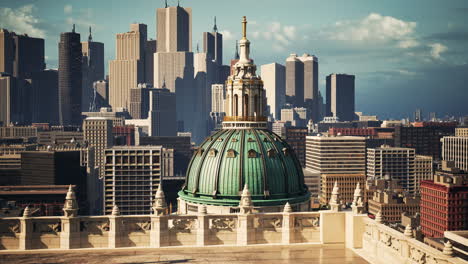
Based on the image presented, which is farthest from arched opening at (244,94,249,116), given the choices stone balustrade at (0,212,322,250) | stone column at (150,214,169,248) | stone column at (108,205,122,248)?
stone column at (108,205,122,248)

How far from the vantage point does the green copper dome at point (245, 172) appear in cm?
8019

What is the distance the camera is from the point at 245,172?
8088cm

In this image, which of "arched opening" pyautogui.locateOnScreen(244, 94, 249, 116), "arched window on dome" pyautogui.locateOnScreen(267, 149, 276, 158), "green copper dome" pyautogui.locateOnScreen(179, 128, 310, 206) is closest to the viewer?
"green copper dome" pyautogui.locateOnScreen(179, 128, 310, 206)

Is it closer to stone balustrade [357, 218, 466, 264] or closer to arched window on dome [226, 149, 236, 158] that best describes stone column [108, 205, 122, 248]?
stone balustrade [357, 218, 466, 264]

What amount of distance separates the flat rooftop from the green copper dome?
4716cm

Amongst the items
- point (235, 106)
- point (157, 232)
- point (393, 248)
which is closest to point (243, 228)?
point (157, 232)

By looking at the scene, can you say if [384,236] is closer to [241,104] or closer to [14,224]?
[14,224]

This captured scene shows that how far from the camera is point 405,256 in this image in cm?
2670

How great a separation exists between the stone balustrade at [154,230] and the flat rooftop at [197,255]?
0.48 m

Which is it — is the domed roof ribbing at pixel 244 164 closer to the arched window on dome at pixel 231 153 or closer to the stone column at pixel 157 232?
the arched window on dome at pixel 231 153

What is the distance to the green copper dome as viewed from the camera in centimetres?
8019

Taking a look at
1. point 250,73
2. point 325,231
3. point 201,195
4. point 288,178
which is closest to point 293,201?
point 288,178

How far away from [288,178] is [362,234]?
51109mm

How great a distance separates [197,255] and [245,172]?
50.9 metres
